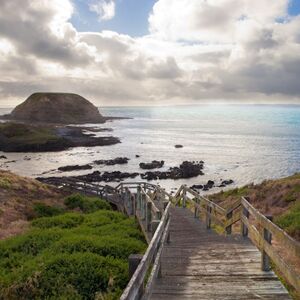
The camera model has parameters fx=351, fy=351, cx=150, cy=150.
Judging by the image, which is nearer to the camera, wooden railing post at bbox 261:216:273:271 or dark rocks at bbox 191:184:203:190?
wooden railing post at bbox 261:216:273:271

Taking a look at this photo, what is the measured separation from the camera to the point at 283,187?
71.6 ft

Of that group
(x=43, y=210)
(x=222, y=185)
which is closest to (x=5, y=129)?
(x=222, y=185)

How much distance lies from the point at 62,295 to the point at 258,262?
4296 mm

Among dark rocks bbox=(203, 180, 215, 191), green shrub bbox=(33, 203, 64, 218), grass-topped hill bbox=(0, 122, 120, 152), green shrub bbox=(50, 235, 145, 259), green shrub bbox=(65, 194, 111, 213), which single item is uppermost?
green shrub bbox=(50, 235, 145, 259)

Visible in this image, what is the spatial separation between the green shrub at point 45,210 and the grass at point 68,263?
13.4ft

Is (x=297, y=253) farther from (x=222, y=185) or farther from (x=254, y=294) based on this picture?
(x=222, y=185)

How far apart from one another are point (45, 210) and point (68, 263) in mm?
10557

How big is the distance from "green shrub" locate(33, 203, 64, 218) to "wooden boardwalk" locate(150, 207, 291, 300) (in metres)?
10.5

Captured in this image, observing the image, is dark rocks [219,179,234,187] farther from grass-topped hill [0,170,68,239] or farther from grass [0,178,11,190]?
grass [0,178,11,190]

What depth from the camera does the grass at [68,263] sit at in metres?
8.05

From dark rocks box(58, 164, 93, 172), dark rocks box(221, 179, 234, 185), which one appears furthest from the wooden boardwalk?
dark rocks box(58, 164, 93, 172)

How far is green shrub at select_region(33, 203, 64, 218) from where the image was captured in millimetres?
18386

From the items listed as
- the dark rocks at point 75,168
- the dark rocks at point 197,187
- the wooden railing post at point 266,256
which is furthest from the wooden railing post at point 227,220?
the dark rocks at point 75,168

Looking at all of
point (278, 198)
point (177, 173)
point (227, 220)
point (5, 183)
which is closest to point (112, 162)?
point (177, 173)
